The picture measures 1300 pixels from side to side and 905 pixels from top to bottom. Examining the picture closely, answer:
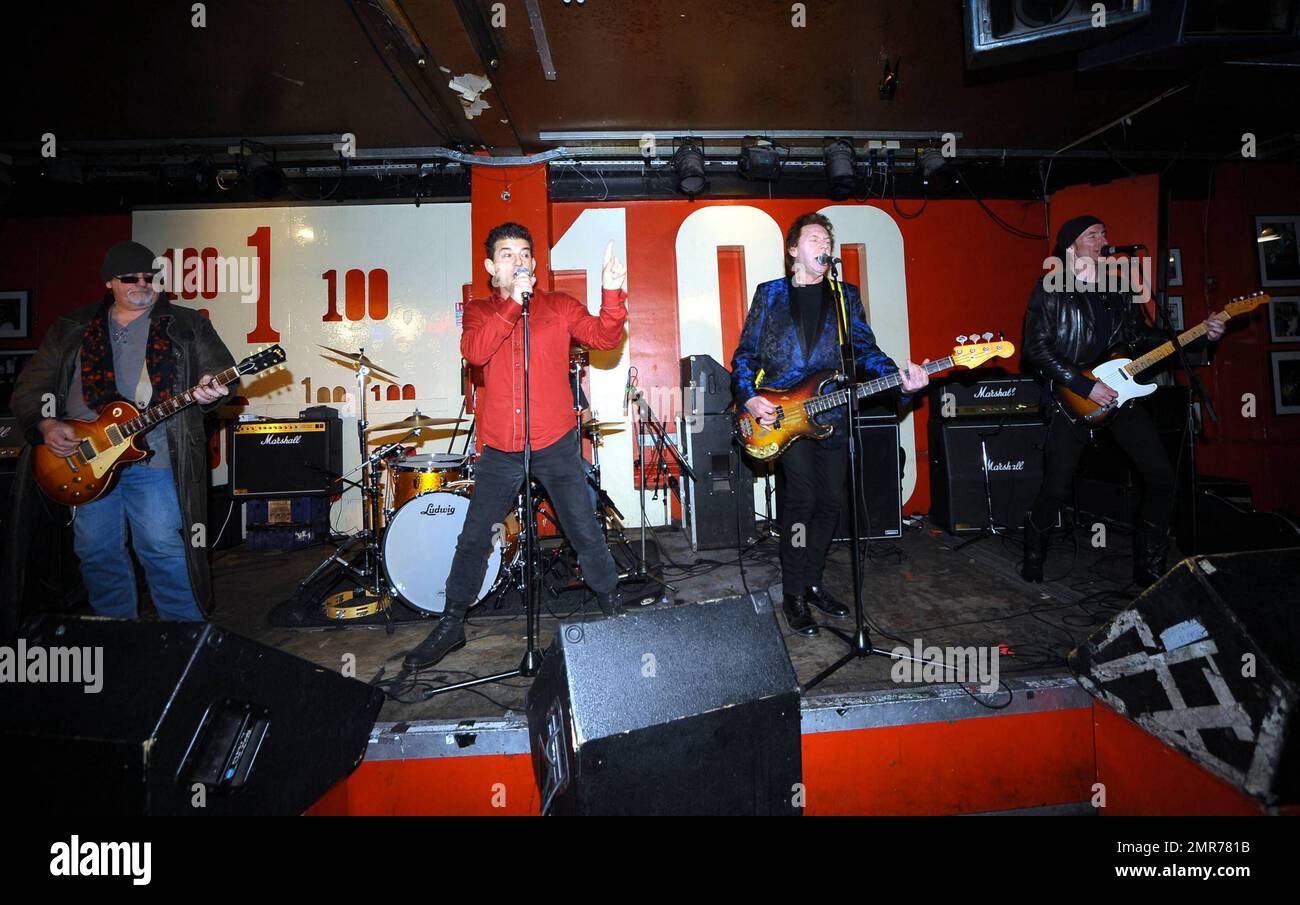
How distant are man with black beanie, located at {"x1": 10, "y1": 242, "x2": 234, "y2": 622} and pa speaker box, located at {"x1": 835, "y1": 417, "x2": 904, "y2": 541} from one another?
16.0 feet

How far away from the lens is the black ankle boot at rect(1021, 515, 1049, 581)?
12.3 feet

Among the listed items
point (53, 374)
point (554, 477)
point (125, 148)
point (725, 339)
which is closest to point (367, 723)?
point (554, 477)

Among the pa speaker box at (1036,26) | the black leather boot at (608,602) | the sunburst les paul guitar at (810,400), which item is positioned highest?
the pa speaker box at (1036,26)

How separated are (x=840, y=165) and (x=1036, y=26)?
258cm

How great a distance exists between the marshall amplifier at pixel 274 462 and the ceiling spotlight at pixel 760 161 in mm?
5388

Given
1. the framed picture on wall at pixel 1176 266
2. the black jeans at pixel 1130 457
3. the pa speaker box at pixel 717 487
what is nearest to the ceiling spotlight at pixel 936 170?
the framed picture on wall at pixel 1176 266

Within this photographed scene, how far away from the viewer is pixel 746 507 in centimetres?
514

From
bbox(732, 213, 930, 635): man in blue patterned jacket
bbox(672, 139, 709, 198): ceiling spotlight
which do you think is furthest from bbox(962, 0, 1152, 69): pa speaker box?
bbox(672, 139, 709, 198): ceiling spotlight

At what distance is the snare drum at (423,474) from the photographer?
3697 millimetres

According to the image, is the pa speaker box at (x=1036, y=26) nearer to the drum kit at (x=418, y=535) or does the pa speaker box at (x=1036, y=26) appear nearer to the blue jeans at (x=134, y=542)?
the drum kit at (x=418, y=535)

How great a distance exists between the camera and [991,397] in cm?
537

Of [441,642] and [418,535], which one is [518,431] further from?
[418,535]

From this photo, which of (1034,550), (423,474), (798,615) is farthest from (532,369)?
(1034,550)

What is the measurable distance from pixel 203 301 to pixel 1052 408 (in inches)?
332
